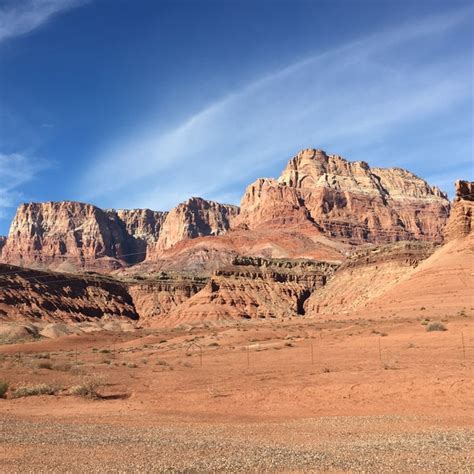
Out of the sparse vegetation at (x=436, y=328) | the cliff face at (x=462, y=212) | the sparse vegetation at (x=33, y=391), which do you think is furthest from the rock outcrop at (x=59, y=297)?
the sparse vegetation at (x=436, y=328)

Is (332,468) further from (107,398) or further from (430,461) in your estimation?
(107,398)

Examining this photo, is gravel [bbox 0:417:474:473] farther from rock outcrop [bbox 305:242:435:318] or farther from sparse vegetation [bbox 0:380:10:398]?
rock outcrop [bbox 305:242:435:318]

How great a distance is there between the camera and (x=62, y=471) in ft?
28.5

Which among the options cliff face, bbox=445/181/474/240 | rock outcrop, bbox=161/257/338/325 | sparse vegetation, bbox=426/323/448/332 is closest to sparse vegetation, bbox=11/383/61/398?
sparse vegetation, bbox=426/323/448/332

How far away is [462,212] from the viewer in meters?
76.6

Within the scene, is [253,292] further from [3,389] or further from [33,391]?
[3,389]

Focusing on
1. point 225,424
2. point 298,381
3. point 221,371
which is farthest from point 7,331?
point 225,424

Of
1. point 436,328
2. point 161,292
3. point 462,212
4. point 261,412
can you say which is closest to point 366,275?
point 462,212

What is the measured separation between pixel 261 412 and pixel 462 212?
67.5 meters

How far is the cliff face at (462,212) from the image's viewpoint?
75812 millimetres

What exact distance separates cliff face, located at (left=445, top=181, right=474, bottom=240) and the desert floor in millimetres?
42277

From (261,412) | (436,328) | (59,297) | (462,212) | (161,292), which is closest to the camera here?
(261,412)

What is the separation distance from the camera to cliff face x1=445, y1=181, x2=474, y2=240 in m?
75.8

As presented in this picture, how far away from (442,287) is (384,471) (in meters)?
58.3
